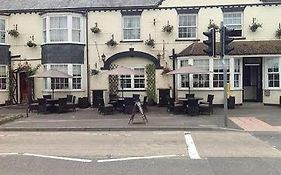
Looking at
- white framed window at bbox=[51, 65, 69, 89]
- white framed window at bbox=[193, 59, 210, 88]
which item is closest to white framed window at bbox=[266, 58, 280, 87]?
white framed window at bbox=[193, 59, 210, 88]

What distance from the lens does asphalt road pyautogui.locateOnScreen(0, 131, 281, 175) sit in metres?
8.39

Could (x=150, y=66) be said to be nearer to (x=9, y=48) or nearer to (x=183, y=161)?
(x=9, y=48)

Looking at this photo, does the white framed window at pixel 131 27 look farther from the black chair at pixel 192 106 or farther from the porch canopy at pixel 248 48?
the black chair at pixel 192 106

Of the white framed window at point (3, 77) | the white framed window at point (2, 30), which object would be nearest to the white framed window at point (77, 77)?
the white framed window at point (3, 77)

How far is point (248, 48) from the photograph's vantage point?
24.4 m

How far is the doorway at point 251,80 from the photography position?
26.5 meters

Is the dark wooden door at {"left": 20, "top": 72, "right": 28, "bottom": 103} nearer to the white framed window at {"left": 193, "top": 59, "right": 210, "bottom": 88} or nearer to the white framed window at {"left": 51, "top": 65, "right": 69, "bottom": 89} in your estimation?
the white framed window at {"left": 51, "top": 65, "right": 69, "bottom": 89}

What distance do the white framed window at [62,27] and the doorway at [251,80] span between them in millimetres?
10807

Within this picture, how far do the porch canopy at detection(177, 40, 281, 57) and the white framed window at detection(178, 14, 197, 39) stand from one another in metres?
0.83

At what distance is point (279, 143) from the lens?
12.0m

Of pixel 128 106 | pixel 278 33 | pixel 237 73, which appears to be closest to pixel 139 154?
pixel 128 106

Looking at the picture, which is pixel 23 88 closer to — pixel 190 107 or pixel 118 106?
pixel 118 106

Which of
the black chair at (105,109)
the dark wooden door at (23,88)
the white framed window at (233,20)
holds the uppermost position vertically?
the white framed window at (233,20)

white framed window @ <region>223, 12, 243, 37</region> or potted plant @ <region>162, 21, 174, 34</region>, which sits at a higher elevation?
white framed window @ <region>223, 12, 243, 37</region>
